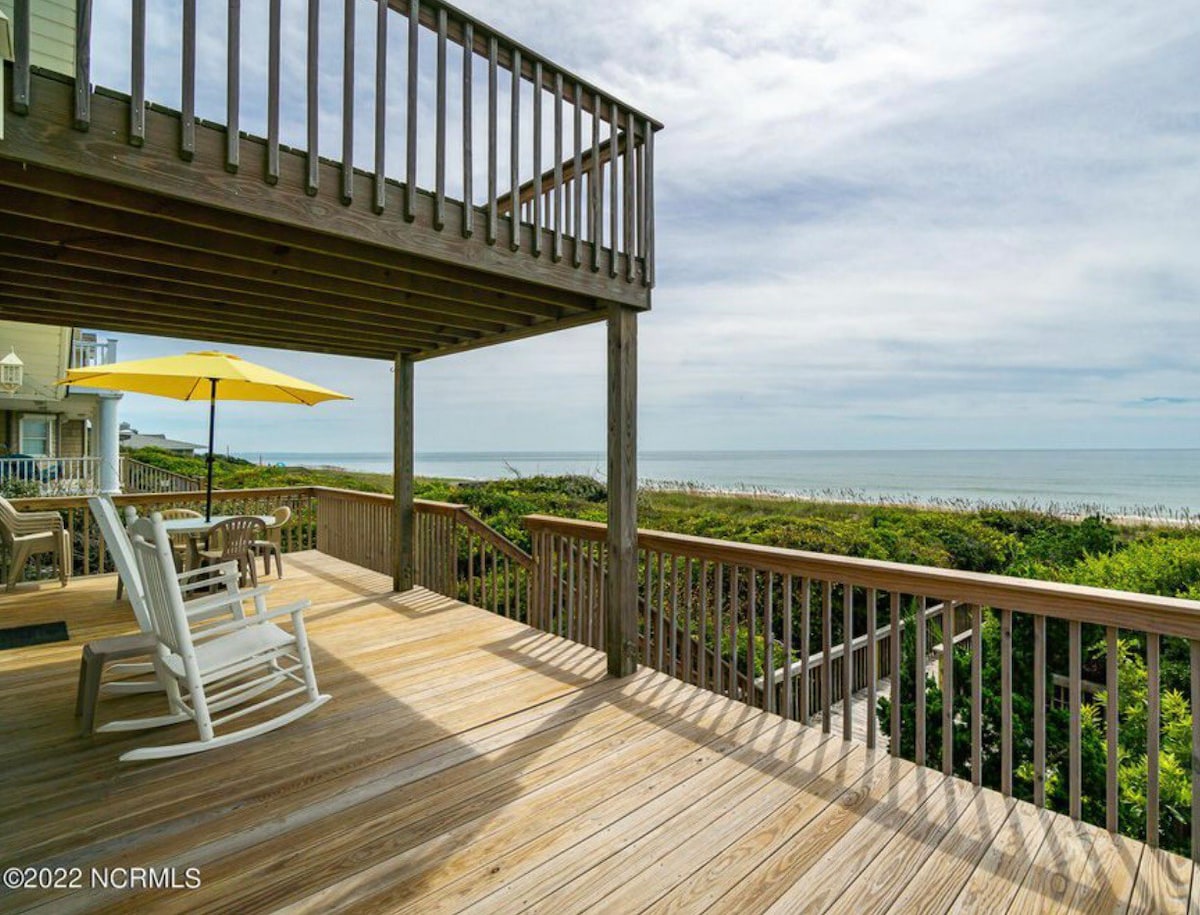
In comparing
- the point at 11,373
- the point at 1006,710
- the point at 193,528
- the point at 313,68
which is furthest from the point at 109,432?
the point at 1006,710

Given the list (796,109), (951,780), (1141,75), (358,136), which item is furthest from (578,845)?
(1141,75)

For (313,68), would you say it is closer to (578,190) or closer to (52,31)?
(578,190)

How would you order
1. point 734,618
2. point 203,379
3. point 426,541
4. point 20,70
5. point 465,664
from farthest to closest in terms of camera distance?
point 426,541 < point 203,379 < point 465,664 < point 734,618 < point 20,70

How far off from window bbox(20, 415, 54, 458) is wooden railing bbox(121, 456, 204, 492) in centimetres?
150

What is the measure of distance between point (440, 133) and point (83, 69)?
130 centimetres

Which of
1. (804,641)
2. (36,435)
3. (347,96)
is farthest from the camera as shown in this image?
(36,435)

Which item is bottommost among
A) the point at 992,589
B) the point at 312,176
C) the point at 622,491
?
the point at 992,589

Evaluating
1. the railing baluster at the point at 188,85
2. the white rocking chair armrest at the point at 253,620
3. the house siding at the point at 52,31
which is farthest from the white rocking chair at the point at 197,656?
the house siding at the point at 52,31

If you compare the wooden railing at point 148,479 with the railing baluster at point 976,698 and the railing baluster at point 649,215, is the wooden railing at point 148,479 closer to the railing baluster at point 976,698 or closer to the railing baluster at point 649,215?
the railing baluster at point 649,215

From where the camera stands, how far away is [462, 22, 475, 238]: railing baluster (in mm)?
2854

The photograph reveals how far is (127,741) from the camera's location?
→ 282 cm

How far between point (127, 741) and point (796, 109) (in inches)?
314

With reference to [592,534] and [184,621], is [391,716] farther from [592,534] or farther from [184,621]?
[592,534]

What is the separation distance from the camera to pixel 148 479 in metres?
13.9
